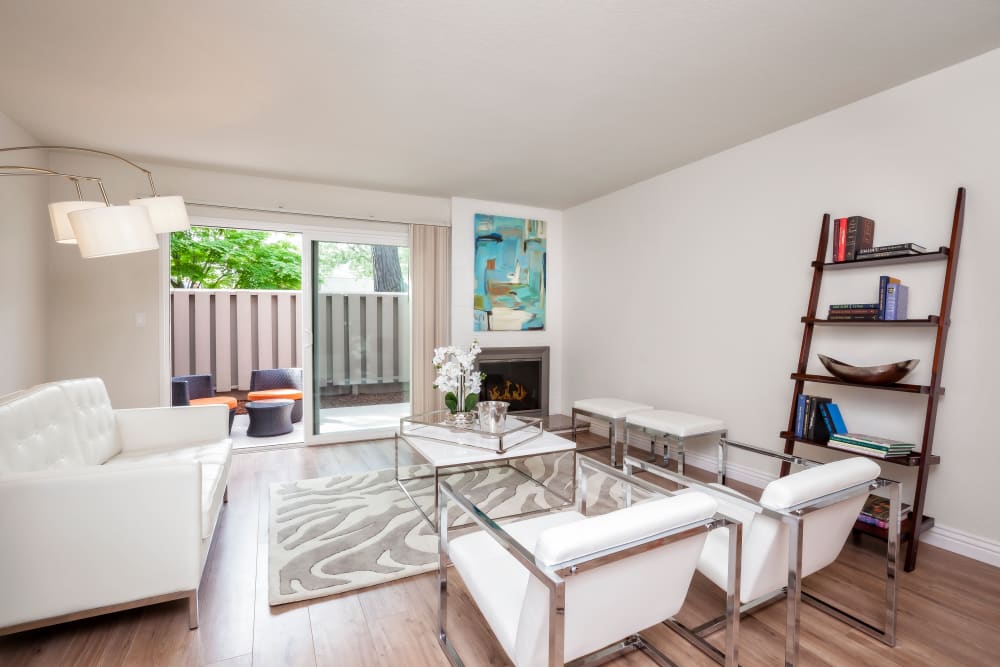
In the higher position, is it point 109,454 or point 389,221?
point 389,221

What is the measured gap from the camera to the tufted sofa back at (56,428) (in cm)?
189

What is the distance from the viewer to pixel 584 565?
1.15m

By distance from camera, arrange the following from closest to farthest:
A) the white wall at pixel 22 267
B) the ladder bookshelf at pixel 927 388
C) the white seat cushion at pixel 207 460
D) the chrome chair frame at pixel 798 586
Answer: the chrome chair frame at pixel 798 586, the white seat cushion at pixel 207 460, the ladder bookshelf at pixel 927 388, the white wall at pixel 22 267

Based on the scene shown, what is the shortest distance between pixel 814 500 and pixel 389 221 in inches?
165

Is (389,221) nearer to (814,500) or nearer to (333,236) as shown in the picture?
(333,236)

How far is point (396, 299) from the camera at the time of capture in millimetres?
4980

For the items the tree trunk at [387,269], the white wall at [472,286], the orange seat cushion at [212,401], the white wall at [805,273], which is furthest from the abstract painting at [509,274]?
the orange seat cushion at [212,401]

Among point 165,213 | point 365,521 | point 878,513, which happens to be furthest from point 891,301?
point 165,213

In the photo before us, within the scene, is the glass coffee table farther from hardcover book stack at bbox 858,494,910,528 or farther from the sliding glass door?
hardcover book stack at bbox 858,494,910,528

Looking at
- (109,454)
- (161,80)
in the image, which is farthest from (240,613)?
(161,80)

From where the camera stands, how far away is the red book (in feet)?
8.87

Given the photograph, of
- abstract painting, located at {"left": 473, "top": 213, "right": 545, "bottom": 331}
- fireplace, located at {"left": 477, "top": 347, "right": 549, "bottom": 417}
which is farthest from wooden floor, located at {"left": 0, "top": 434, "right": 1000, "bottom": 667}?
abstract painting, located at {"left": 473, "top": 213, "right": 545, "bottom": 331}

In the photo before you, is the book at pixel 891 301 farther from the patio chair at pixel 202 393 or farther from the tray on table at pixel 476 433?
the patio chair at pixel 202 393

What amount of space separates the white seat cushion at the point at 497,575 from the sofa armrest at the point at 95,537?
1.01 metres
